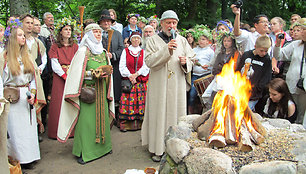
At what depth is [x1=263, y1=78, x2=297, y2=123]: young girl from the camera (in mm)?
3836

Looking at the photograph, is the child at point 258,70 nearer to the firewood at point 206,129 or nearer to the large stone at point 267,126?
the large stone at point 267,126

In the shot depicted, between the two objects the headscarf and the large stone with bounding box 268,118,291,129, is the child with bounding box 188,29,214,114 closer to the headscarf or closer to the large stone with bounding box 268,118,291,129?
the headscarf

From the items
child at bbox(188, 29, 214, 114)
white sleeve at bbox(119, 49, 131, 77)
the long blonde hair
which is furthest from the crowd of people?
white sleeve at bbox(119, 49, 131, 77)

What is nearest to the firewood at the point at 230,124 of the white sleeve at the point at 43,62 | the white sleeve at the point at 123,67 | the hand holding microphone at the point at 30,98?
the hand holding microphone at the point at 30,98

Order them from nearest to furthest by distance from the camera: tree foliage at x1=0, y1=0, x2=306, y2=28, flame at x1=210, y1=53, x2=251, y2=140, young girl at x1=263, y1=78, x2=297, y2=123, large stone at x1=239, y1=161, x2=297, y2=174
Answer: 1. large stone at x1=239, y1=161, x2=297, y2=174
2. flame at x1=210, y1=53, x2=251, y2=140
3. young girl at x1=263, y1=78, x2=297, y2=123
4. tree foliage at x1=0, y1=0, x2=306, y2=28

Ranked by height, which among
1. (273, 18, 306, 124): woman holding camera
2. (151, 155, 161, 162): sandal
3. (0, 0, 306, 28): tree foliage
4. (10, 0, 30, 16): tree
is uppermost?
(0, 0, 306, 28): tree foliage

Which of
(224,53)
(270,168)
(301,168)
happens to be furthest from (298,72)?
(270,168)

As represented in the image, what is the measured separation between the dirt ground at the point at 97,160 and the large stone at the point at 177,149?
1666 millimetres

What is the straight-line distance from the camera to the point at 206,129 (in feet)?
9.30

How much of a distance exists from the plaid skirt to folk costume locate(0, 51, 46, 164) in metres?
2.06

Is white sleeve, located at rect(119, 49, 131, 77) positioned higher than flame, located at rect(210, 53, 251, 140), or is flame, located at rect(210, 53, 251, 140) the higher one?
white sleeve, located at rect(119, 49, 131, 77)

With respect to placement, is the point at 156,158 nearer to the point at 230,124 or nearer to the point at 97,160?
the point at 97,160

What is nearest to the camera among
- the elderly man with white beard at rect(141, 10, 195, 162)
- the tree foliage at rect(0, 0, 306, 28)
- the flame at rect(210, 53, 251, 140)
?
the flame at rect(210, 53, 251, 140)

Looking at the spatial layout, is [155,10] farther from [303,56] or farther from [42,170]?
[42,170]
